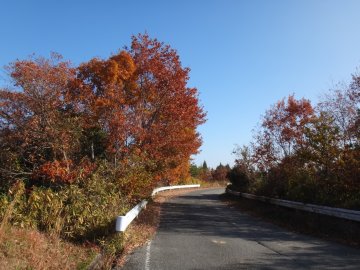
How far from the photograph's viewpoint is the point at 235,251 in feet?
34.9

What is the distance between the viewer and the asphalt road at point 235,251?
29.8 ft

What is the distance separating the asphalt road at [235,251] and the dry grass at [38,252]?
3.66 feet

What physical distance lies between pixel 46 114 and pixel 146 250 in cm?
698

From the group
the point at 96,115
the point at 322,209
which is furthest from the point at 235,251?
the point at 96,115

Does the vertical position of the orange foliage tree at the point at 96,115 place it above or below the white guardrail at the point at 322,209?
above

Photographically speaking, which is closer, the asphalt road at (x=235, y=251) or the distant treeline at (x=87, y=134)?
the asphalt road at (x=235, y=251)

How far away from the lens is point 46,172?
48.5 ft

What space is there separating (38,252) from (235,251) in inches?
186

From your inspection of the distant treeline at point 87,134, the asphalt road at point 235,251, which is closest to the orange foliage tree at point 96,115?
the distant treeline at point 87,134

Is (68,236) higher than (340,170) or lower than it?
lower

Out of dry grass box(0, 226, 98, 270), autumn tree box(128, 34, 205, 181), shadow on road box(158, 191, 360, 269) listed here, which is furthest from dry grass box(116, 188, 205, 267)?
autumn tree box(128, 34, 205, 181)

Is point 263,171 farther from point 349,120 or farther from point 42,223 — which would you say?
point 42,223

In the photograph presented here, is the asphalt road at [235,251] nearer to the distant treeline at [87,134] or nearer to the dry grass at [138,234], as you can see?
the dry grass at [138,234]

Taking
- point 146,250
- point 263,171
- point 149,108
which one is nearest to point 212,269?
point 146,250
